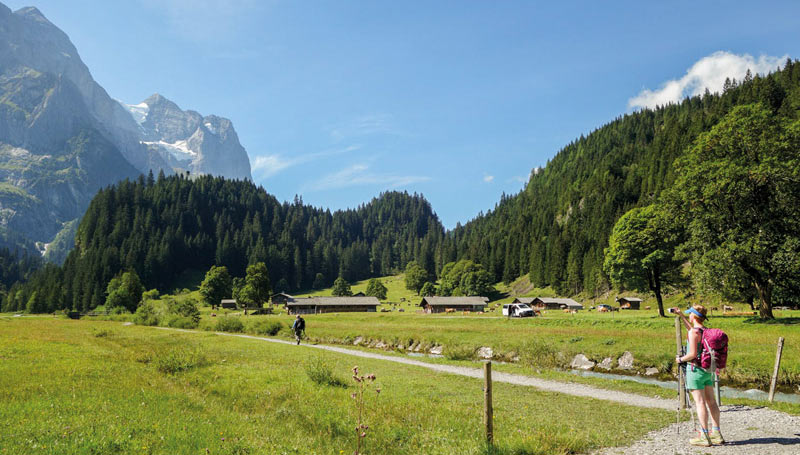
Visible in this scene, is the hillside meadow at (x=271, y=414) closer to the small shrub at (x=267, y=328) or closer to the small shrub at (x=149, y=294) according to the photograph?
the small shrub at (x=267, y=328)

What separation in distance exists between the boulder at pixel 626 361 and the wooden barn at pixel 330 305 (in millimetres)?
98911

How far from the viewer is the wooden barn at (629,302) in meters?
103

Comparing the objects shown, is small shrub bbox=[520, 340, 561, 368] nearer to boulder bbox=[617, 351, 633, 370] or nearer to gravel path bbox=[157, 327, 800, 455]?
boulder bbox=[617, 351, 633, 370]

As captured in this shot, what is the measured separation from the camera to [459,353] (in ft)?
108

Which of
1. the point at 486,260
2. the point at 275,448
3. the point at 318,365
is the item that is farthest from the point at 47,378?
the point at 486,260

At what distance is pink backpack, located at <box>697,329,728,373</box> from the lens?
9975 millimetres

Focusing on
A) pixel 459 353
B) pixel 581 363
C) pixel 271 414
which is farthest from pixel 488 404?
pixel 459 353

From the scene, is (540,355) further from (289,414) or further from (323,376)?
(289,414)

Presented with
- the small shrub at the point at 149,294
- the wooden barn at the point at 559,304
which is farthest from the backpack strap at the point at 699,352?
the small shrub at the point at 149,294

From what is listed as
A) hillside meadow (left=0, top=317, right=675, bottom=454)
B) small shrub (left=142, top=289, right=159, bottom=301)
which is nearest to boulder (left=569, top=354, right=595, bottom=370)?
hillside meadow (left=0, top=317, right=675, bottom=454)

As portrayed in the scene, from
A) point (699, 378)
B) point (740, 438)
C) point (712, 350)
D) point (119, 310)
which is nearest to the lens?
point (712, 350)

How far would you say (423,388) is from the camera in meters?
18.9

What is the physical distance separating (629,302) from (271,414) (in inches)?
4320

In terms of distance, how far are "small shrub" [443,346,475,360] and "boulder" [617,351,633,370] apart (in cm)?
1078
